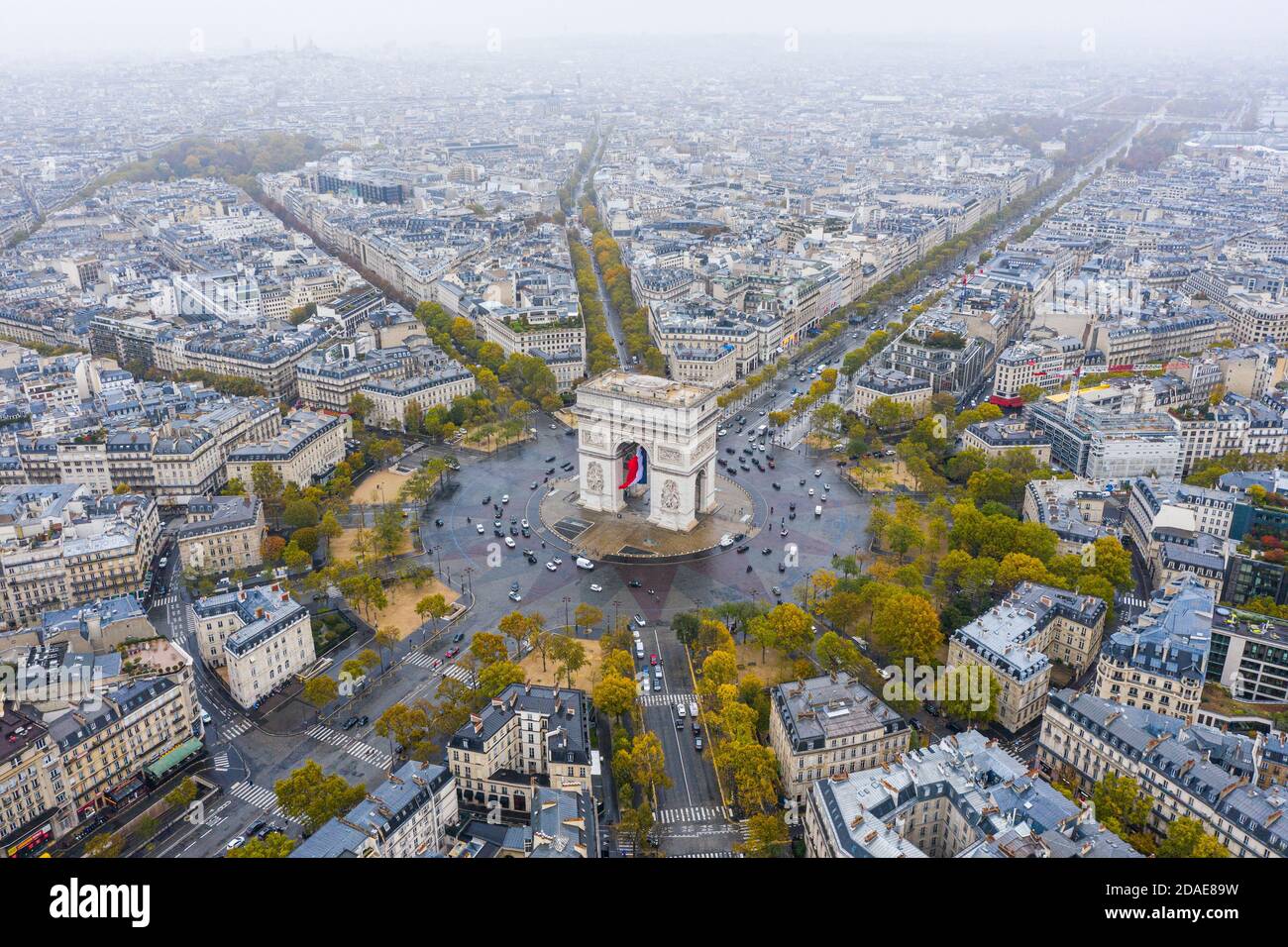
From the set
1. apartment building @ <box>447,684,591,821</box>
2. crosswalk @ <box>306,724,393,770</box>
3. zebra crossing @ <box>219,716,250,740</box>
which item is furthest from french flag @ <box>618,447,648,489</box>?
zebra crossing @ <box>219,716,250,740</box>

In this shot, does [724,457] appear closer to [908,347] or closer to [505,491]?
[505,491]

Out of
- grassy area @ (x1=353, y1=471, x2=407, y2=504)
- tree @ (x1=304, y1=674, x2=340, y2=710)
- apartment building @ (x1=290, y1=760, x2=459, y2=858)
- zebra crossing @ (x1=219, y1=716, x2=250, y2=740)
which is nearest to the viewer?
apartment building @ (x1=290, y1=760, x2=459, y2=858)

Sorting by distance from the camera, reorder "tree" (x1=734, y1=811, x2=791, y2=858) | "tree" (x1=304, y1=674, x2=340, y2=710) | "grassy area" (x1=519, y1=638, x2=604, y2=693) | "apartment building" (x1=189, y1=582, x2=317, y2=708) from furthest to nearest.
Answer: "grassy area" (x1=519, y1=638, x2=604, y2=693)
"apartment building" (x1=189, y1=582, x2=317, y2=708)
"tree" (x1=304, y1=674, x2=340, y2=710)
"tree" (x1=734, y1=811, x2=791, y2=858)

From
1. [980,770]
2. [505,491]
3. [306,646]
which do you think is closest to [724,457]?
[505,491]

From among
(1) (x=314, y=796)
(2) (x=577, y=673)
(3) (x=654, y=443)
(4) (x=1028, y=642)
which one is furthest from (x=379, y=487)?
(4) (x=1028, y=642)

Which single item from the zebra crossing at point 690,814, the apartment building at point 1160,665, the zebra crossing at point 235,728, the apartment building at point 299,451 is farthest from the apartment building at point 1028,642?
the apartment building at point 299,451

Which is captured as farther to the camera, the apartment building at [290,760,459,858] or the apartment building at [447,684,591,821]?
the apartment building at [447,684,591,821]

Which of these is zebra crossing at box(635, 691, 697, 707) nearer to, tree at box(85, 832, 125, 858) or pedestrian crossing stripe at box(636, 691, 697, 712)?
pedestrian crossing stripe at box(636, 691, 697, 712)

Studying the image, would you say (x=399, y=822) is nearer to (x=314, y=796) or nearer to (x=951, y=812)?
(x=314, y=796)
